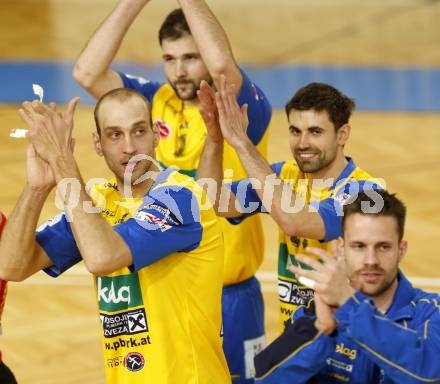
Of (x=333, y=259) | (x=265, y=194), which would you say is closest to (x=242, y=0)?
(x=265, y=194)

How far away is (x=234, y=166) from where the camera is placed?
7617mm

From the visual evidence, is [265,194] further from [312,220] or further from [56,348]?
[56,348]

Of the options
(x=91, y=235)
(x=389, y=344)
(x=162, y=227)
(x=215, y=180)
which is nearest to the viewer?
(x=389, y=344)

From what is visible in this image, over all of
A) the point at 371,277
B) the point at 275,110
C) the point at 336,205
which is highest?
the point at 275,110

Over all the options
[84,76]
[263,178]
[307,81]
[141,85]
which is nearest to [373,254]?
[263,178]

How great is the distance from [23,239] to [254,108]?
98.1 inches

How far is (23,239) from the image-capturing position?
5625 millimetres

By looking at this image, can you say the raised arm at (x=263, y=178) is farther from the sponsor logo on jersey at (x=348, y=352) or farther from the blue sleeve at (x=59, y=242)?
the sponsor logo on jersey at (x=348, y=352)

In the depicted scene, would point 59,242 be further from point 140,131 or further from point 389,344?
point 389,344

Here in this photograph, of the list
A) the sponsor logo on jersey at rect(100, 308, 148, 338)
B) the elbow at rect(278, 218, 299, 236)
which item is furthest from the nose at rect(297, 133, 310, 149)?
the sponsor logo on jersey at rect(100, 308, 148, 338)

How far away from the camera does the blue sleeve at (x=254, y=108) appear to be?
24.6 feet

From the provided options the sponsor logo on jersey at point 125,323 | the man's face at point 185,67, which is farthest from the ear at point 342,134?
the sponsor logo on jersey at point 125,323

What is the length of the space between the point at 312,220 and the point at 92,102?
10318mm

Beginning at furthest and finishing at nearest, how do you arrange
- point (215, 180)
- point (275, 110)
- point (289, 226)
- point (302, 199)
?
point (275, 110) → point (215, 180) → point (302, 199) → point (289, 226)
